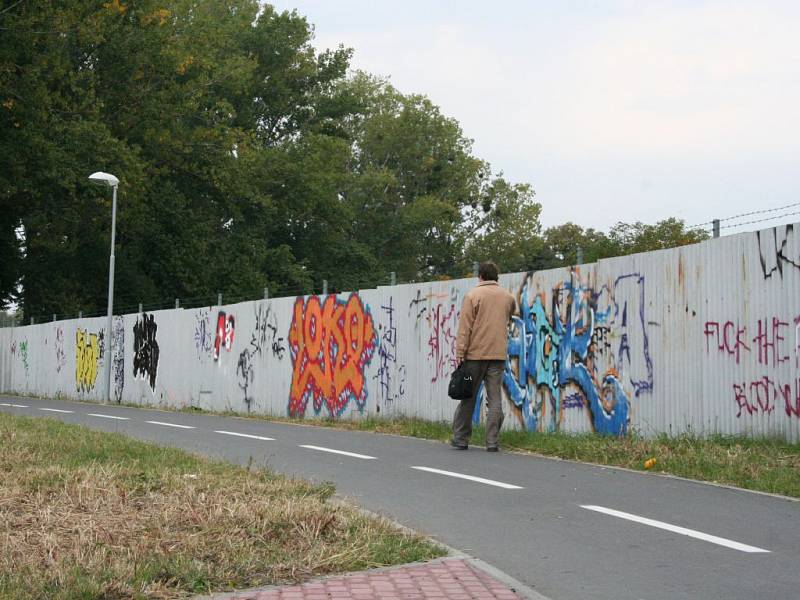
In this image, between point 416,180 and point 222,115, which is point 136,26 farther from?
point 416,180

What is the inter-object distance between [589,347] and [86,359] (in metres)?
22.6

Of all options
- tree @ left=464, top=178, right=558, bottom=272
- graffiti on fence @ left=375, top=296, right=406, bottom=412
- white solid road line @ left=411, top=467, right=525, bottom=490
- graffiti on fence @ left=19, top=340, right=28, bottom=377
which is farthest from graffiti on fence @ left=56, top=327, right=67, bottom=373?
tree @ left=464, top=178, right=558, bottom=272

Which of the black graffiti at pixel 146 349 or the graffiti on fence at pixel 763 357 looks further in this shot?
the black graffiti at pixel 146 349

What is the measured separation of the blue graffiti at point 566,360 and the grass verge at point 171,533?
460cm

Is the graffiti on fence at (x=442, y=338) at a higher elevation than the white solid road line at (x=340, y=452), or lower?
higher

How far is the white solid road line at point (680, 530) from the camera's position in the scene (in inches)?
268

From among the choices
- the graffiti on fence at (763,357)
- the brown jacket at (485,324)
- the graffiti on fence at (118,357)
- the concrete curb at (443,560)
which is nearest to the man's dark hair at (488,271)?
the brown jacket at (485,324)

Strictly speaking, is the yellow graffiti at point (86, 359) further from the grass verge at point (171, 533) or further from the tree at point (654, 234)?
the tree at point (654, 234)

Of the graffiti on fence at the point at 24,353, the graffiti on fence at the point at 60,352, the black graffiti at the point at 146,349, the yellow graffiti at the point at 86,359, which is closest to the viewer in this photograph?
the black graffiti at the point at 146,349

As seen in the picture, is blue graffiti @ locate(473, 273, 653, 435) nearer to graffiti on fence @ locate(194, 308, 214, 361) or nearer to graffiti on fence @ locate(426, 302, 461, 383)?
graffiti on fence @ locate(426, 302, 461, 383)

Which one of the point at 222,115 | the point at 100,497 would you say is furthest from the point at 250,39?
the point at 100,497

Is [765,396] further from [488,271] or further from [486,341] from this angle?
[488,271]

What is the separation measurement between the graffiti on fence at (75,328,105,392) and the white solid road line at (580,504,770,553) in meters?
25.4

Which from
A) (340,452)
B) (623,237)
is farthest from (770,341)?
(623,237)
